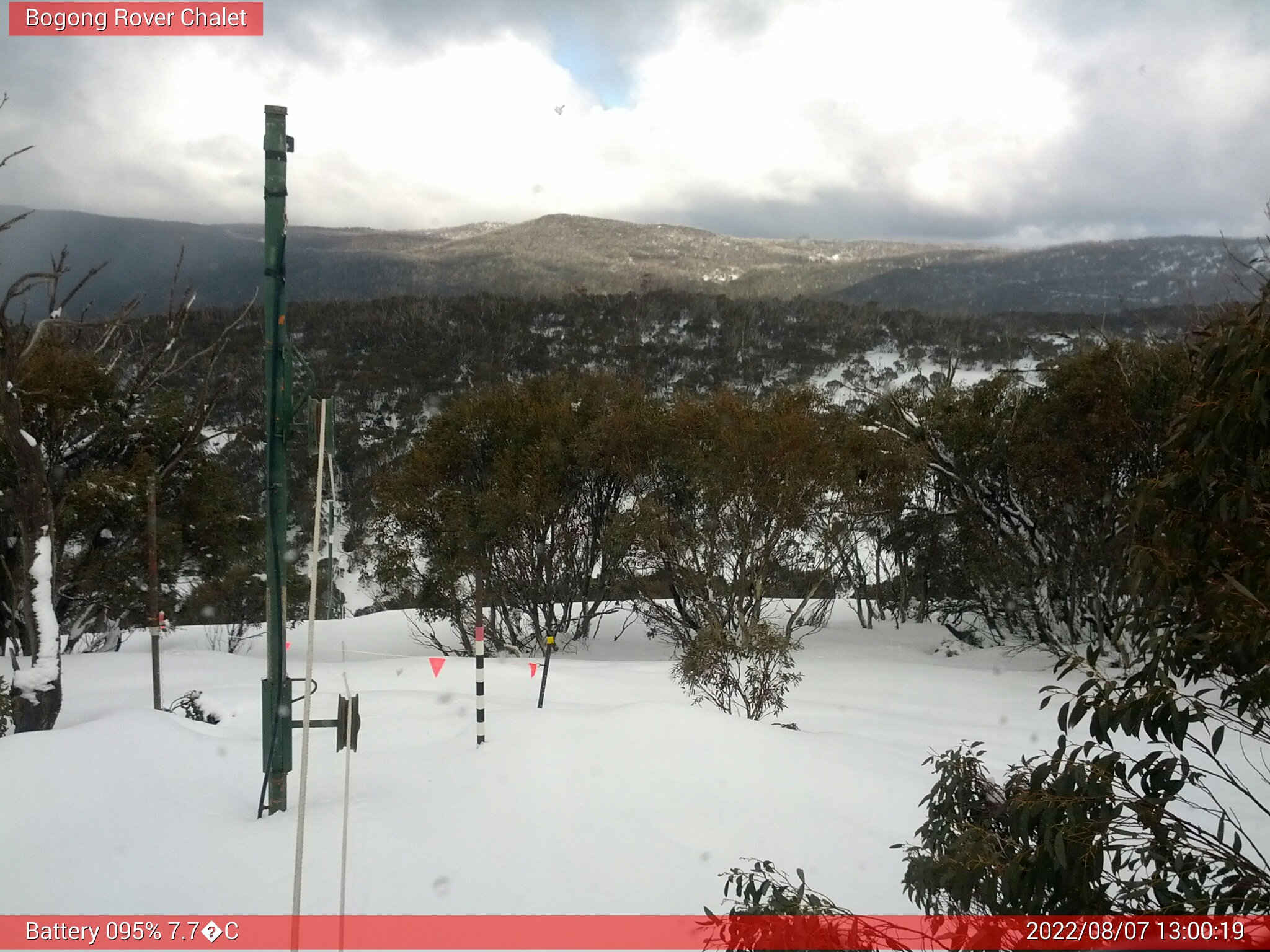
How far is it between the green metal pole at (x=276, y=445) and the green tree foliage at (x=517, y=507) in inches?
470

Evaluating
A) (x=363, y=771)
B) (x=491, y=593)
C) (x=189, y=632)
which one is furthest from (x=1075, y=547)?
(x=189, y=632)

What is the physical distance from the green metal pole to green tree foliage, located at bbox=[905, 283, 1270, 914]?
3841 mm

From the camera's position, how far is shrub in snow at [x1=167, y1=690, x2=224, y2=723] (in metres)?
9.41

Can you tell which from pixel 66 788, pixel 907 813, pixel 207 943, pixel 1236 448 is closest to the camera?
pixel 1236 448

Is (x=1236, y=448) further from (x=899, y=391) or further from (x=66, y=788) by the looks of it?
(x=899, y=391)

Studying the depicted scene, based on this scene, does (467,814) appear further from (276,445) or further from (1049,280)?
(1049,280)

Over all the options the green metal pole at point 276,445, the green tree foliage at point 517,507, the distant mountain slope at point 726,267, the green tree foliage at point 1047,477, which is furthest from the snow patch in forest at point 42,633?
the distant mountain slope at point 726,267

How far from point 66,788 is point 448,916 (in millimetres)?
2752

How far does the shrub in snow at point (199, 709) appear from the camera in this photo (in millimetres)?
9414

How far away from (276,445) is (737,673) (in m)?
5.91

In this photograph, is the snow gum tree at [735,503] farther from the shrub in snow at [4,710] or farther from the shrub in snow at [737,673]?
the shrub in snow at [4,710]

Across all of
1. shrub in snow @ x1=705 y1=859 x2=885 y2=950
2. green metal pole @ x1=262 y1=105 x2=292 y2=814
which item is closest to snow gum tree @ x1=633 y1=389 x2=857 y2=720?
green metal pole @ x1=262 y1=105 x2=292 y2=814

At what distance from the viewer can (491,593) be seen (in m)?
18.7

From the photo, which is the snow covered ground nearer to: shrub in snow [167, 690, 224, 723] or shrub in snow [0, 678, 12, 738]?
shrub in snow [167, 690, 224, 723]
